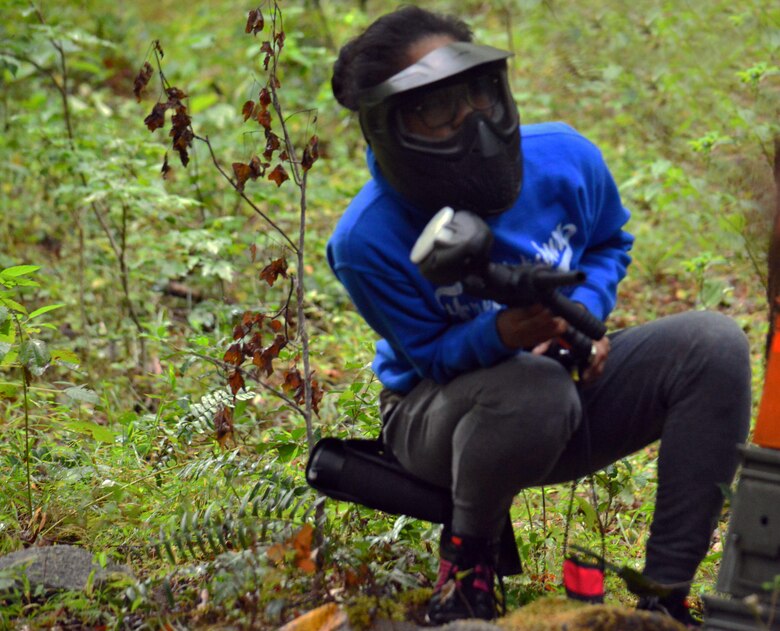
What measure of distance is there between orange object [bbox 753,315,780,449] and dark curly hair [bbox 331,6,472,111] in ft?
3.50

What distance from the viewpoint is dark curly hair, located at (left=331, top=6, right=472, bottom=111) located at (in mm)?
2357

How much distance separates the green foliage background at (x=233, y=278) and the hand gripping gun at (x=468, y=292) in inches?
7.5

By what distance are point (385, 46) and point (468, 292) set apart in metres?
0.64

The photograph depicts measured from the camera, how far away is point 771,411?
6.66 ft

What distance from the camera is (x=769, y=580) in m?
2.05

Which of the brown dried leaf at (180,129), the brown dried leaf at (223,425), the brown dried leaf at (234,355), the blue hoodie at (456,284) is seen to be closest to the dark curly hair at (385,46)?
the blue hoodie at (456,284)

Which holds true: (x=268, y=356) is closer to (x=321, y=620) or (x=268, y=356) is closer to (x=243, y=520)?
(x=243, y=520)

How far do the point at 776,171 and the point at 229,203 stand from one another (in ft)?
11.8

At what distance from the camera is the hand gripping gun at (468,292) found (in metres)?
2.07

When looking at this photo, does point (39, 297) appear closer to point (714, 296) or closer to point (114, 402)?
point (114, 402)

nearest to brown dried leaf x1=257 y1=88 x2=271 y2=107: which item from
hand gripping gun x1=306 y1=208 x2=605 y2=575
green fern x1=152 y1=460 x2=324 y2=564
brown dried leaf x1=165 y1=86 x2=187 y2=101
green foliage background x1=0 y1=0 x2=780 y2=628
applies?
green foliage background x1=0 y1=0 x2=780 y2=628

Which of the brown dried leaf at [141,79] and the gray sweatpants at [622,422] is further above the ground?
the brown dried leaf at [141,79]

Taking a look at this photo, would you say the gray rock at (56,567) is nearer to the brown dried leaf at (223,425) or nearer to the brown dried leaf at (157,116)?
the brown dried leaf at (223,425)

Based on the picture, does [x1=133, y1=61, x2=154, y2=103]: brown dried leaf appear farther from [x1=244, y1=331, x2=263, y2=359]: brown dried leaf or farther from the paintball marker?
the paintball marker
